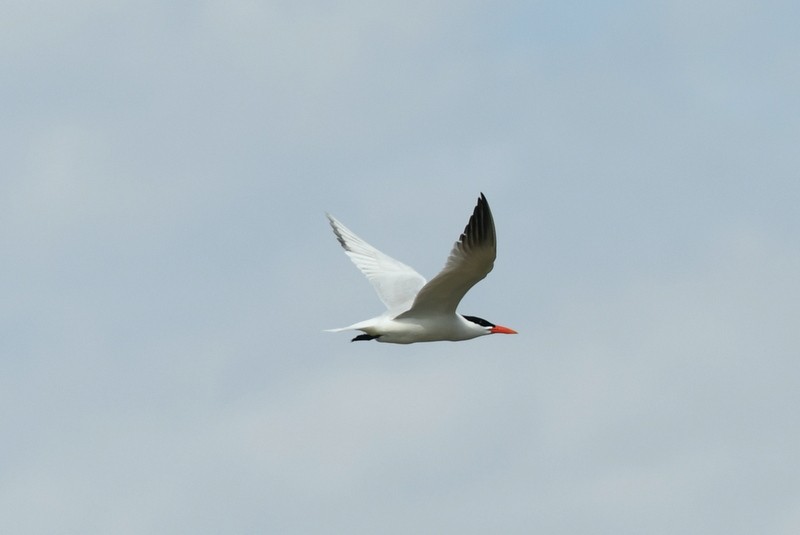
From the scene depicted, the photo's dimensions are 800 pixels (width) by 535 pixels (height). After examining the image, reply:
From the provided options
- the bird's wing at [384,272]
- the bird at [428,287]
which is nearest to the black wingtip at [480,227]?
the bird at [428,287]

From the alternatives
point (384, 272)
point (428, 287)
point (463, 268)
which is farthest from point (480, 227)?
point (384, 272)

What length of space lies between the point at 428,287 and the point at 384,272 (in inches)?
119

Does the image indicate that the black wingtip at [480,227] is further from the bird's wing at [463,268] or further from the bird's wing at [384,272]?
the bird's wing at [384,272]

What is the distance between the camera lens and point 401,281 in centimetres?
2375

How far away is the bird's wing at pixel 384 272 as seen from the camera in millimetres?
23219

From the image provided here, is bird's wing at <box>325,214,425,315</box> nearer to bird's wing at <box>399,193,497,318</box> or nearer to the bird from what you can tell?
the bird

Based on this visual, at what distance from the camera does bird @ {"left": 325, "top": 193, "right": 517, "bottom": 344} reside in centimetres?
2009

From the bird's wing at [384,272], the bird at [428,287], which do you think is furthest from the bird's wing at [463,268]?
the bird's wing at [384,272]

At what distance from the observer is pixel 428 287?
21250 millimetres

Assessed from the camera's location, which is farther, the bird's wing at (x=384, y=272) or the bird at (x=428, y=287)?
the bird's wing at (x=384, y=272)

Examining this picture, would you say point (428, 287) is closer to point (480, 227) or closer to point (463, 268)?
point (463, 268)

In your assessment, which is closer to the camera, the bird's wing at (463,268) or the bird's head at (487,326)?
the bird's wing at (463,268)

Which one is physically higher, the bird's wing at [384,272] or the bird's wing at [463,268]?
the bird's wing at [384,272]

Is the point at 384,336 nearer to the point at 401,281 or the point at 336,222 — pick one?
the point at 401,281
